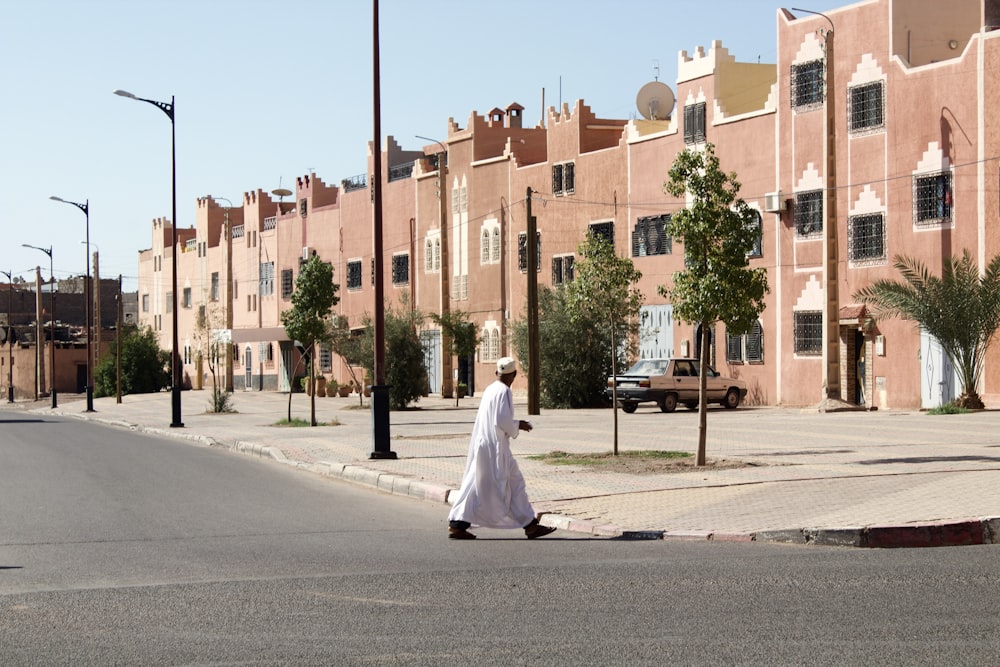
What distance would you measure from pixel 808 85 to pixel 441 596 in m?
32.6

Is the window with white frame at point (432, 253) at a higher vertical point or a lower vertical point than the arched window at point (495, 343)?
higher

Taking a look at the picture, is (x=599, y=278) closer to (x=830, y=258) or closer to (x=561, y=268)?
(x=830, y=258)

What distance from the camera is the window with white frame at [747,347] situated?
135 feet

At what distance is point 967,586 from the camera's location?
880cm

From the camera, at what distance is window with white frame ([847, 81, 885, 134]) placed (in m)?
36.4

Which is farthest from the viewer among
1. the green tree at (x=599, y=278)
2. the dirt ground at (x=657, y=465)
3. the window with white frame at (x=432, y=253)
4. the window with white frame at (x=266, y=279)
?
the window with white frame at (x=266, y=279)

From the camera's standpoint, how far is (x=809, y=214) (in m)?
38.9

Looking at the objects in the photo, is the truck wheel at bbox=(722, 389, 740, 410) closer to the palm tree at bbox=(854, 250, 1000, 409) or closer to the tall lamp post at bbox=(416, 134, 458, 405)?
the palm tree at bbox=(854, 250, 1000, 409)

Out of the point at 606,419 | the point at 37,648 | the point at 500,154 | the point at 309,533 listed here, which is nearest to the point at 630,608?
the point at 37,648

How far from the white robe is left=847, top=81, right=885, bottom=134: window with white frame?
27050 millimetres

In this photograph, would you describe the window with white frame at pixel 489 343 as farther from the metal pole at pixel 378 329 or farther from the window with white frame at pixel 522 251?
the metal pole at pixel 378 329

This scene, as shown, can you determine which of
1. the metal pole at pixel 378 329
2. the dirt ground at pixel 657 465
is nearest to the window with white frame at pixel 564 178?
the metal pole at pixel 378 329

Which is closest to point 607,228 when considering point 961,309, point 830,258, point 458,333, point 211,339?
point 458,333

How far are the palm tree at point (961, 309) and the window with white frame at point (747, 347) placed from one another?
7.75 meters
